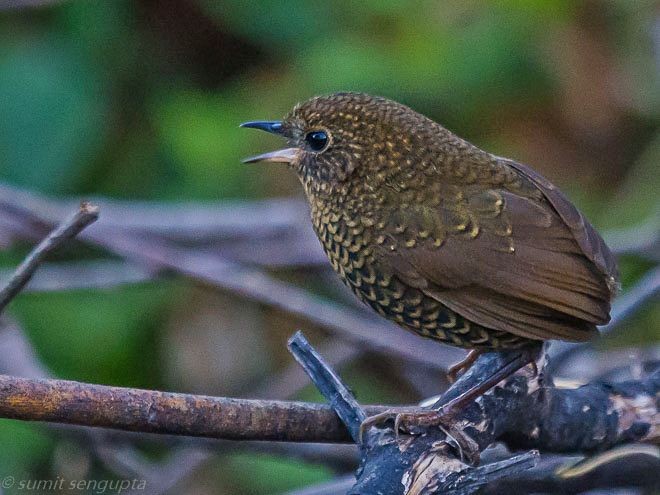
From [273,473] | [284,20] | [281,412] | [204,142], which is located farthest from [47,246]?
[284,20]

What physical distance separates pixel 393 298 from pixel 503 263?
0.31 m

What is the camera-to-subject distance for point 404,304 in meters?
3.35

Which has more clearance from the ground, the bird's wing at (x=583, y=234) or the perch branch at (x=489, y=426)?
the bird's wing at (x=583, y=234)

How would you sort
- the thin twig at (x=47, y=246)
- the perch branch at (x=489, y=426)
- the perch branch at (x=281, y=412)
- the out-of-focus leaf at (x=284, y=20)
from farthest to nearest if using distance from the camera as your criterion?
1. the out-of-focus leaf at (x=284, y=20)
2. the thin twig at (x=47, y=246)
3. the perch branch at (x=489, y=426)
4. the perch branch at (x=281, y=412)

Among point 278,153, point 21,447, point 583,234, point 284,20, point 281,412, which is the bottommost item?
point 21,447

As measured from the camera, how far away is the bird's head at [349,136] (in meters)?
3.48

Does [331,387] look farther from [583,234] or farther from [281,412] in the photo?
[583,234]

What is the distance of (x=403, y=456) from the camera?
2.78 metres

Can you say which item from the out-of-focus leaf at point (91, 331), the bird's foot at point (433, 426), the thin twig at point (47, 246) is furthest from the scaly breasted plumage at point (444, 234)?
the out-of-focus leaf at point (91, 331)

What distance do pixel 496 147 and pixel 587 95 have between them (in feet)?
2.40

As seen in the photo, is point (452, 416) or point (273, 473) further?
point (273, 473)

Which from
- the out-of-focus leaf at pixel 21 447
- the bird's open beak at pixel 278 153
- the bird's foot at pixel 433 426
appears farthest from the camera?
the out-of-focus leaf at pixel 21 447

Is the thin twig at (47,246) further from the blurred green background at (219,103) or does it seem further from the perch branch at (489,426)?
the blurred green background at (219,103)

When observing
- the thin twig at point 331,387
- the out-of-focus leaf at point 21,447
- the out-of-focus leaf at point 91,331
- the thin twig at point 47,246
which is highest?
the thin twig at point 47,246
